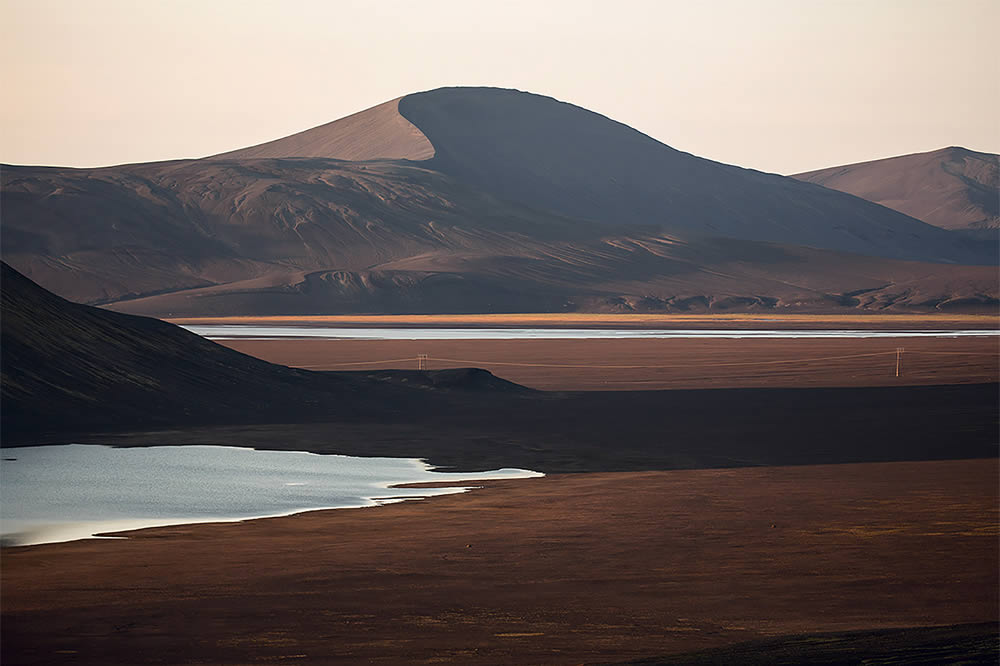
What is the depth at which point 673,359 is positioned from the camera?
1967 inches

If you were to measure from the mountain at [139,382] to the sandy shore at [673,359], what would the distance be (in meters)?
7.23

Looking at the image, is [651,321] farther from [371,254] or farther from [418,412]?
[418,412]

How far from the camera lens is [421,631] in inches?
373

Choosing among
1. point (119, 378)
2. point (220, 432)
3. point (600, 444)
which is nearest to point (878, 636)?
point (600, 444)

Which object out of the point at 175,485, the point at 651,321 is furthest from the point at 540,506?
the point at 651,321

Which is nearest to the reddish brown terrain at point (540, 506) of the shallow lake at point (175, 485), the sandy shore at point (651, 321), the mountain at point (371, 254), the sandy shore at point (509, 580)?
the sandy shore at point (509, 580)

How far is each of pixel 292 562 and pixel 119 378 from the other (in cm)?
1843

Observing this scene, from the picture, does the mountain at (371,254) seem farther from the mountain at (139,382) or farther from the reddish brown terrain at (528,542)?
the reddish brown terrain at (528,542)

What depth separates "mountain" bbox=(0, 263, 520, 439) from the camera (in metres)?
27.4

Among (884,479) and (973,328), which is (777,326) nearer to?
(973,328)

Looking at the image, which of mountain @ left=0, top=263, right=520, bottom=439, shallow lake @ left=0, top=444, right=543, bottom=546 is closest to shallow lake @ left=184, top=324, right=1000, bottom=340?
mountain @ left=0, top=263, right=520, bottom=439

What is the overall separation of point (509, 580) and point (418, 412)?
1972 centimetres

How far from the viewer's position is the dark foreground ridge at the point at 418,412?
23.5 metres

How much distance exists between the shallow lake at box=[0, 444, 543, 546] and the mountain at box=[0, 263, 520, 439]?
392cm
